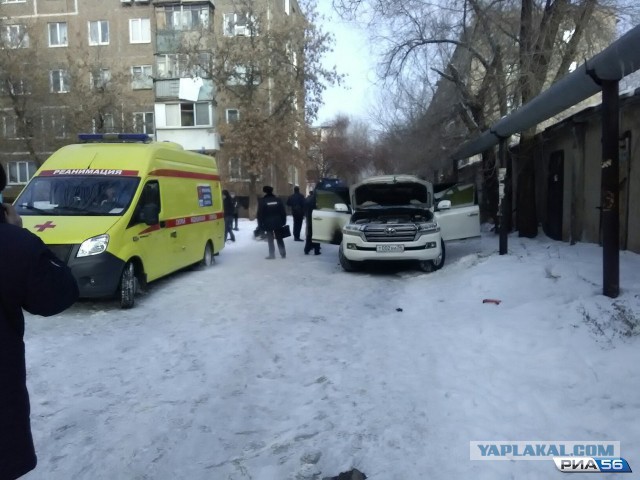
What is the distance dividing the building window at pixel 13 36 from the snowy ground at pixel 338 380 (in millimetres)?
27727

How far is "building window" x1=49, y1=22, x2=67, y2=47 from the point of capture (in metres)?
41.5

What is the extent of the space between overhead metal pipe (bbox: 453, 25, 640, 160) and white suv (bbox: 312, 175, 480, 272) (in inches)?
82.0

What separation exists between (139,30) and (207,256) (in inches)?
1309

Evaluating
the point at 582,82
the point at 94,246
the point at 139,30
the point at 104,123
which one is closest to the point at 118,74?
the point at 104,123

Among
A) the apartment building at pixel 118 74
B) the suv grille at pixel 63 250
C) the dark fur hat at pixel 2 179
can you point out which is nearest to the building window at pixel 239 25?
the apartment building at pixel 118 74

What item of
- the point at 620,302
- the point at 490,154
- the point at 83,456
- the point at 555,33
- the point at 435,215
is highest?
the point at 555,33

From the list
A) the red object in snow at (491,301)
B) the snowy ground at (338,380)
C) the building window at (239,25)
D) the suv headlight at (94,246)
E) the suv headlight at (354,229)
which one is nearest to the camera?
the snowy ground at (338,380)

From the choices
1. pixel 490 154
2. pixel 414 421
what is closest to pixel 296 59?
pixel 490 154

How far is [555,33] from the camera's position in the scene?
12141 mm

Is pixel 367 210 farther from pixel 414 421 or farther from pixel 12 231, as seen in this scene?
pixel 12 231

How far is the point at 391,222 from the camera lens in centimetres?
1159

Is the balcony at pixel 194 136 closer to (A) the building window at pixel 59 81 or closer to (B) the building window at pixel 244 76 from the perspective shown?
(B) the building window at pixel 244 76

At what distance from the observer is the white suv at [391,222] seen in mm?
11273

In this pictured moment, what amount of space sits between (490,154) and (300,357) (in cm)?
1082
